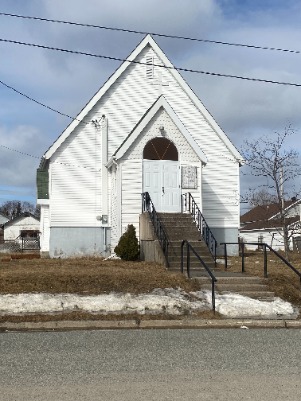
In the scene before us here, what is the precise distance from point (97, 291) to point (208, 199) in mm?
12882

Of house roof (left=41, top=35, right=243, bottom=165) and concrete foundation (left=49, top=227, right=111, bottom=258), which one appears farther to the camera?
house roof (left=41, top=35, right=243, bottom=165)

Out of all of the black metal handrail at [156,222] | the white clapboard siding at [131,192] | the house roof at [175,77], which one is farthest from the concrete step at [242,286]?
the house roof at [175,77]

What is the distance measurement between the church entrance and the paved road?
446 inches

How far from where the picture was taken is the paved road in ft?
19.7

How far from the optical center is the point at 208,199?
2425 cm

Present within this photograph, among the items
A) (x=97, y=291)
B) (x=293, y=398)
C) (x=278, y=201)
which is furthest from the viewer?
(x=278, y=201)

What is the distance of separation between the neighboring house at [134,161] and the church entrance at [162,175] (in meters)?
0.04

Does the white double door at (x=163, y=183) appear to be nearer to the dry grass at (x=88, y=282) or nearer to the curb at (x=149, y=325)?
the dry grass at (x=88, y=282)

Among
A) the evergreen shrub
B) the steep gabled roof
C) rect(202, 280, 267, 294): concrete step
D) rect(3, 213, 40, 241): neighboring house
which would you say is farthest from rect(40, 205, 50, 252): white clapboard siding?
rect(3, 213, 40, 241): neighboring house

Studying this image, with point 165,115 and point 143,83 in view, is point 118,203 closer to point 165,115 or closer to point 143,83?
point 165,115

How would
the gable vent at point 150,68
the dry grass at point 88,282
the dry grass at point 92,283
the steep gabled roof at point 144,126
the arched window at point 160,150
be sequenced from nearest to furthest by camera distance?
the dry grass at point 92,283
the dry grass at point 88,282
the steep gabled roof at point 144,126
the arched window at point 160,150
the gable vent at point 150,68

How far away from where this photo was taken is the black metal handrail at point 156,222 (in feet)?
55.3

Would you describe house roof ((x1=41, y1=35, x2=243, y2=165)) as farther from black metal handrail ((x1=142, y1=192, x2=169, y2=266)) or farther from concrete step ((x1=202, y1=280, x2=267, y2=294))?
concrete step ((x1=202, y1=280, x2=267, y2=294))

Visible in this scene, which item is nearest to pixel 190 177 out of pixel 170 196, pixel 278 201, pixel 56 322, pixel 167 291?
pixel 170 196
